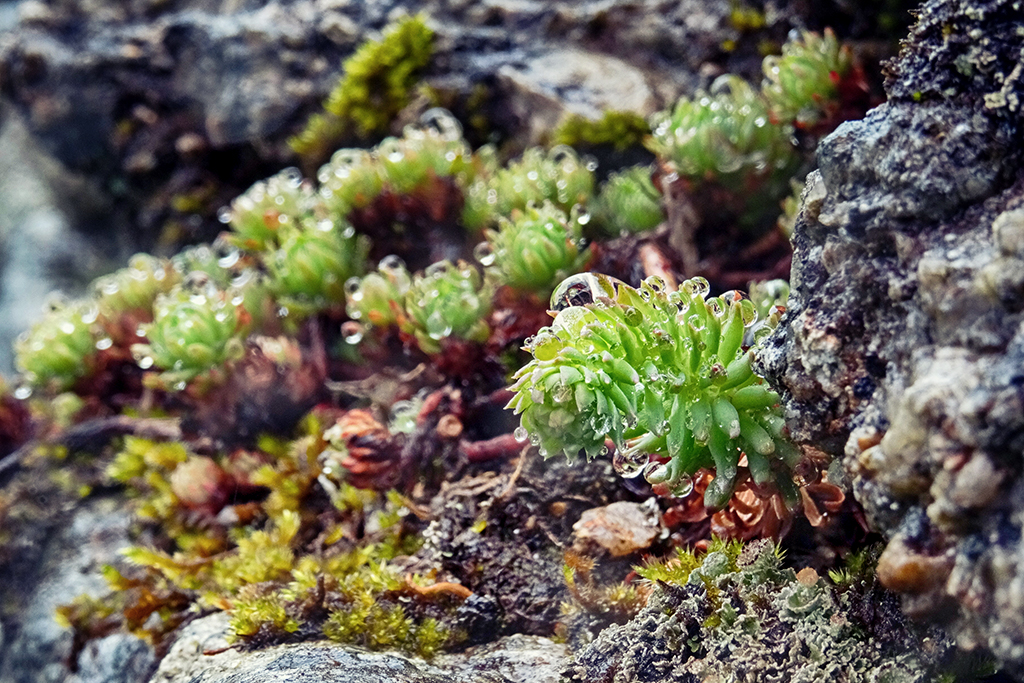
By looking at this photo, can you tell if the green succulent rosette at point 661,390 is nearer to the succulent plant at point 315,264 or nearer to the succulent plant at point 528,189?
the succulent plant at point 528,189

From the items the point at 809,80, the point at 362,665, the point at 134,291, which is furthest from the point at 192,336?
the point at 809,80

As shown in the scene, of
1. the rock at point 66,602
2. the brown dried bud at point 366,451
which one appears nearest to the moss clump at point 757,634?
the brown dried bud at point 366,451

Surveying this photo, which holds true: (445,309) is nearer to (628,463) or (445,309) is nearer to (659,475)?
(628,463)

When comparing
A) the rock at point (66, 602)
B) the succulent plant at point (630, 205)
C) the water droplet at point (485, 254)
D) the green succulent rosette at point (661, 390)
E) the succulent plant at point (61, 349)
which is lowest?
the rock at point (66, 602)

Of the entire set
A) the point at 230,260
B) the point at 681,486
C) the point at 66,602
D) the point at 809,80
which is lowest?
the point at 66,602

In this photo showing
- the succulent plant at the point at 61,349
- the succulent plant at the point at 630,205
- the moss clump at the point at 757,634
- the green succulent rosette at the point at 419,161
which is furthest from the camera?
the succulent plant at the point at 61,349

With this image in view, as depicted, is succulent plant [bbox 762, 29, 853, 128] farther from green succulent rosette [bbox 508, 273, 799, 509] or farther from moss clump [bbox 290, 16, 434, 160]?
moss clump [bbox 290, 16, 434, 160]
